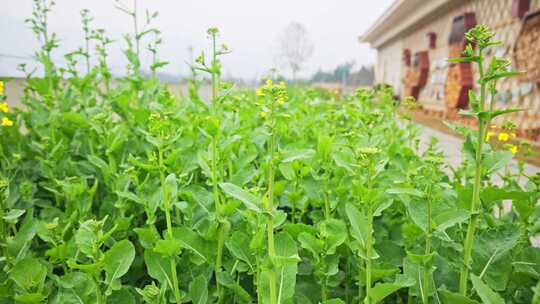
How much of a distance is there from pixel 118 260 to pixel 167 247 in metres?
0.14

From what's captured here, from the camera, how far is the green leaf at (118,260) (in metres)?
0.91

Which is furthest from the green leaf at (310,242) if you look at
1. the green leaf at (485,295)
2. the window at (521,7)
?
the window at (521,7)

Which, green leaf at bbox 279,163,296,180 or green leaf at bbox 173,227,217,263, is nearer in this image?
green leaf at bbox 173,227,217,263

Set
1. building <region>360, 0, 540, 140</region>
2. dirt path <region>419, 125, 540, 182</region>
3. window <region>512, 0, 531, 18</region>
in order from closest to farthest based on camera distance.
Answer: dirt path <region>419, 125, 540, 182</region>, building <region>360, 0, 540, 140</region>, window <region>512, 0, 531, 18</region>

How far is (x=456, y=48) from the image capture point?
7699mm

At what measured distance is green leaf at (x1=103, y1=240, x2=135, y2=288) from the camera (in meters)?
0.91

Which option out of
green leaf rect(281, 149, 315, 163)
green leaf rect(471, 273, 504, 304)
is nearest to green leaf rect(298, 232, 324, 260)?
green leaf rect(281, 149, 315, 163)

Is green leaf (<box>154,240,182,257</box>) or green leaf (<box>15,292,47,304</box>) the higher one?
green leaf (<box>154,240,182,257</box>)

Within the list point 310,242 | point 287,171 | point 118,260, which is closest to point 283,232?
point 310,242

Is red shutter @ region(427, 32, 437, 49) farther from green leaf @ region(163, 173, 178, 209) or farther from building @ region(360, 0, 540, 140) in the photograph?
green leaf @ region(163, 173, 178, 209)

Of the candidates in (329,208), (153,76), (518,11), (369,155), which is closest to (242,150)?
(329,208)

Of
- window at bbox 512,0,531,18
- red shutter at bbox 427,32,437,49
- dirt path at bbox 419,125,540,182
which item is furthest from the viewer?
red shutter at bbox 427,32,437,49

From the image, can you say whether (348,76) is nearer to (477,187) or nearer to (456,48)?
(456,48)

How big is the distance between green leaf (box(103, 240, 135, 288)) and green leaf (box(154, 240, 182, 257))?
0.25ft
